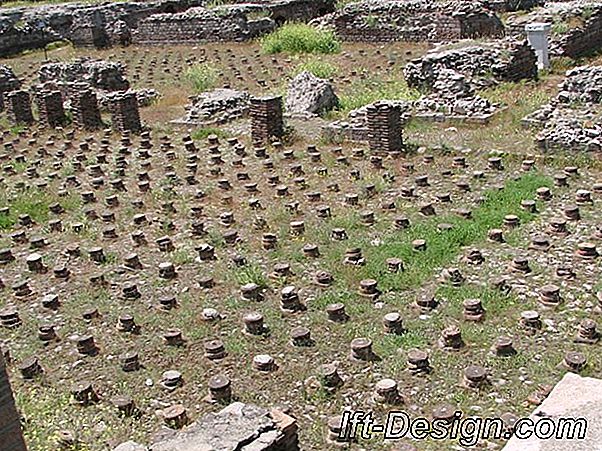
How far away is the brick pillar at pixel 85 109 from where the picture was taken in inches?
537

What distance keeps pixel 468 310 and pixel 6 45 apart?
859 inches

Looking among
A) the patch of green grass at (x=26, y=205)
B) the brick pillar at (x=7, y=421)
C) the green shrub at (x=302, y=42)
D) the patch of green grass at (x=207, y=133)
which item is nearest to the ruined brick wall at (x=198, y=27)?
the green shrub at (x=302, y=42)

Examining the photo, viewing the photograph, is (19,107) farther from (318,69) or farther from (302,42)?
(302,42)

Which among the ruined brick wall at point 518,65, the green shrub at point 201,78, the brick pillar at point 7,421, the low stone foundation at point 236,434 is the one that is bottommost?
the green shrub at point 201,78

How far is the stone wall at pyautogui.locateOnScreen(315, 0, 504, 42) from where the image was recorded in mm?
18297

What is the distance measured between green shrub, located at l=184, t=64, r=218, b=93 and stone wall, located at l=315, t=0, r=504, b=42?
440 cm

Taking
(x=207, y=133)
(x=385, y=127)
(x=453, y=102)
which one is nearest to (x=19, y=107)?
(x=207, y=133)

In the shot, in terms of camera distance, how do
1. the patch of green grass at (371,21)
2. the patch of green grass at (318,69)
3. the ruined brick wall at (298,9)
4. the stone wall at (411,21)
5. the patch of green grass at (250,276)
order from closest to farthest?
the patch of green grass at (250,276), the patch of green grass at (318,69), the stone wall at (411,21), the patch of green grass at (371,21), the ruined brick wall at (298,9)

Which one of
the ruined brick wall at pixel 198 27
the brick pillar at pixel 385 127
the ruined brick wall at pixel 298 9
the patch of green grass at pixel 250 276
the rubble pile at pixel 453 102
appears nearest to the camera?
the patch of green grass at pixel 250 276

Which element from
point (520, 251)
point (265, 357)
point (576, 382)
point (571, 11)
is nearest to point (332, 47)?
point (571, 11)

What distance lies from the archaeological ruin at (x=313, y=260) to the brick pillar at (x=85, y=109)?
0.07 metres

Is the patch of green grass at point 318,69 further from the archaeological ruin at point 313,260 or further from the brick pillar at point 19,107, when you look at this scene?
the brick pillar at point 19,107

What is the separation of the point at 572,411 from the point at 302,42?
52.6ft

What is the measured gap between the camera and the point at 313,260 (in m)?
7.39
